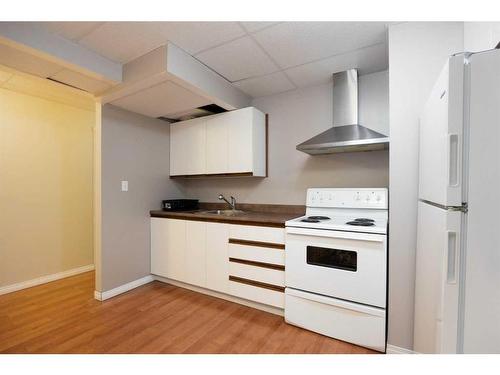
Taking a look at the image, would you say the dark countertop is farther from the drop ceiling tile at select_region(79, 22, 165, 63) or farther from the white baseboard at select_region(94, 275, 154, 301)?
the drop ceiling tile at select_region(79, 22, 165, 63)

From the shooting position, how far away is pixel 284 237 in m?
1.89

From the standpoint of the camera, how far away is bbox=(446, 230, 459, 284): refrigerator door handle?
843 mm

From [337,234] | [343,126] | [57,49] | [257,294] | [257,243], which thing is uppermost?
[57,49]

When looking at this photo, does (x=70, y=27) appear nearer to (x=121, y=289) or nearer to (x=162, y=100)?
(x=162, y=100)

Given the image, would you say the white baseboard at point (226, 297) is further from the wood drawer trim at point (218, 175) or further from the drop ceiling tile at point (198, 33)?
the drop ceiling tile at point (198, 33)

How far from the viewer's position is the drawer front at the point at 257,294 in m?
1.94

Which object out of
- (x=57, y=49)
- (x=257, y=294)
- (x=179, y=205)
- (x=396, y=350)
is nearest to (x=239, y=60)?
(x=57, y=49)

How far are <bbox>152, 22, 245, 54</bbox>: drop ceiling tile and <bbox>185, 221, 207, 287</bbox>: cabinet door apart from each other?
1578mm

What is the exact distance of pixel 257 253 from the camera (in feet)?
6.66

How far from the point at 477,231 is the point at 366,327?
108 cm

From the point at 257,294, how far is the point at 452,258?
154 cm

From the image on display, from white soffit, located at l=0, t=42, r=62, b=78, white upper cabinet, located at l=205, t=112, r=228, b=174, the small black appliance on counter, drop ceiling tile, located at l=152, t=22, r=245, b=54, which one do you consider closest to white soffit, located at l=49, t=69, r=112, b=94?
white soffit, located at l=0, t=42, r=62, b=78
